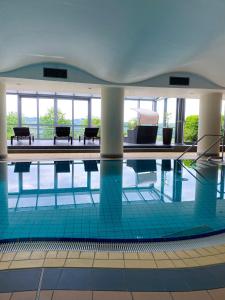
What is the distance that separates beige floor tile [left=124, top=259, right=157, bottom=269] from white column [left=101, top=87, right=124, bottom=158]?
6690 millimetres

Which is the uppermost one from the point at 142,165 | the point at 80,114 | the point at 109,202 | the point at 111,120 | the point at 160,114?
the point at 160,114

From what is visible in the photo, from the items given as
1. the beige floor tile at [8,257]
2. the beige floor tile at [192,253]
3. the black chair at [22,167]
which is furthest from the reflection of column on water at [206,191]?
the black chair at [22,167]

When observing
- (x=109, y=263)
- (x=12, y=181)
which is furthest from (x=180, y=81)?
(x=109, y=263)

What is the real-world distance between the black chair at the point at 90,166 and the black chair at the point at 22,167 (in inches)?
61.4

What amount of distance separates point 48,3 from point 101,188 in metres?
3.35

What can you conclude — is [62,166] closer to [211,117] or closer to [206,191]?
[206,191]

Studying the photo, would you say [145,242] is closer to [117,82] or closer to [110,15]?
[110,15]

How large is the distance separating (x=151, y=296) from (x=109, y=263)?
1.67 feet

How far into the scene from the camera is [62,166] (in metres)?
7.34

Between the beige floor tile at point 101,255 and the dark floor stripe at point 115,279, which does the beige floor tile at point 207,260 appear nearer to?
the dark floor stripe at point 115,279

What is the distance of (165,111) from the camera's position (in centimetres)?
1698

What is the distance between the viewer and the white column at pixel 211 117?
31.5 ft

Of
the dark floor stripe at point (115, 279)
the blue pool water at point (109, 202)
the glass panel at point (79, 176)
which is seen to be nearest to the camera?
the dark floor stripe at point (115, 279)

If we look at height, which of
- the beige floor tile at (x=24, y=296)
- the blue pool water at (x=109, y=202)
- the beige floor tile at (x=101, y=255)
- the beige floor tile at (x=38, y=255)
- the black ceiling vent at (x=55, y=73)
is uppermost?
the black ceiling vent at (x=55, y=73)
